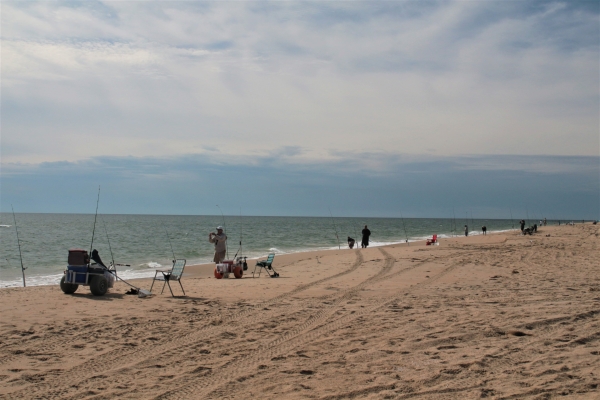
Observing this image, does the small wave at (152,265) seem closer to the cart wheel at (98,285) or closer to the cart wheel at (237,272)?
the cart wheel at (237,272)

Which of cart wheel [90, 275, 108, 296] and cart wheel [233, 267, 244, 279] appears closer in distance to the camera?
cart wheel [90, 275, 108, 296]

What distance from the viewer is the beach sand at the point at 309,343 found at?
4.43 meters

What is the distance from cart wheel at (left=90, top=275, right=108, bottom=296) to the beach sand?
195 mm

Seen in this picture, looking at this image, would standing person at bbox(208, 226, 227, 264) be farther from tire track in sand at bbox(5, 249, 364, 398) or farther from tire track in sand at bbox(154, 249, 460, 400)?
tire track in sand at bbox(154, 249, 460, 400)

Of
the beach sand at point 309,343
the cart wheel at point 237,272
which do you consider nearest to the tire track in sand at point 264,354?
the beach sand at point 309,343

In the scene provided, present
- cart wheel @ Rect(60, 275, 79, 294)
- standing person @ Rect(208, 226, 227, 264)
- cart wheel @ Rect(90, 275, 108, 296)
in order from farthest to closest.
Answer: standing person @ Rect(208, 226, 227, 264) < cart wheel @ Rect(60, 275, 79, 294) < cart wheel @ Rect(90, 275, 108, 296)

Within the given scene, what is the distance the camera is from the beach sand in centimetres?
443

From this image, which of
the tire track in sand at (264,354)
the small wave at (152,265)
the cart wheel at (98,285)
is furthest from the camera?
the small wave at (152,265)

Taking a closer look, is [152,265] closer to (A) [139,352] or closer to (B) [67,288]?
(B) [67,288]

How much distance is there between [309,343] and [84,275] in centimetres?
570

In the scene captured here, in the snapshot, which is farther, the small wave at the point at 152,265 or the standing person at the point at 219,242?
the small wave at the point at 152,265

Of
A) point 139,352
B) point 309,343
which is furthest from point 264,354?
point 139,352

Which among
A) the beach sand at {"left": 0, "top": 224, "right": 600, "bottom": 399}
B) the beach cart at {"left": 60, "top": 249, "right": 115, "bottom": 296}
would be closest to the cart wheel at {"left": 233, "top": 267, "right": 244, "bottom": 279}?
the beach sand at {"left": 0, "top": 224, "right": 600, "bottom": 399}

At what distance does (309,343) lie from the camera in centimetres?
594
